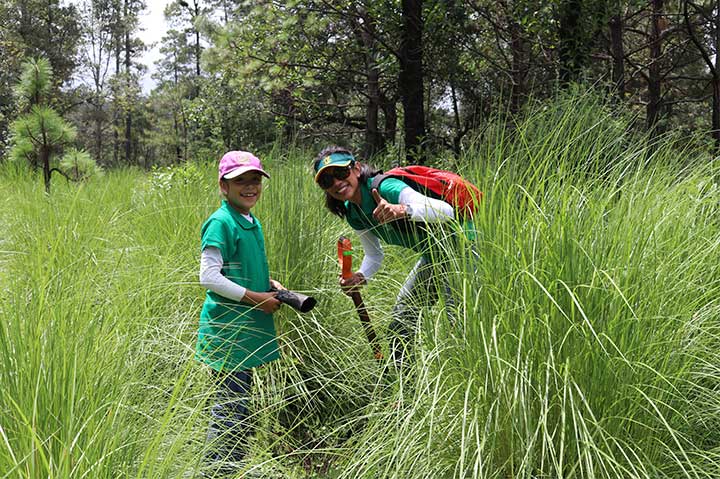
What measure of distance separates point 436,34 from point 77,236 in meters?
5.23

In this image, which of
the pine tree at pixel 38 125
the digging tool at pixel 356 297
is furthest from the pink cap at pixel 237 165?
the pine tree at pixel 38 125

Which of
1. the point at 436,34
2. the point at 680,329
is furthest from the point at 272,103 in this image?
the point at 680,329

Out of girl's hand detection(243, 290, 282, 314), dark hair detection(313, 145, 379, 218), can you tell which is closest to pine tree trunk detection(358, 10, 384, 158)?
dark hair detection(313, 145, 379, 218)

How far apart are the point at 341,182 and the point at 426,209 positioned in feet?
1.67

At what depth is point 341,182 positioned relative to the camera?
245 cm

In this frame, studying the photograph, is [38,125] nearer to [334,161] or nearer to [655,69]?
[334,161]

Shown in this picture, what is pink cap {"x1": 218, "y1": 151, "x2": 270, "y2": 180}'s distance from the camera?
2.25m

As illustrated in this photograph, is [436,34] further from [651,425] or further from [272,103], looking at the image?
[651,425]

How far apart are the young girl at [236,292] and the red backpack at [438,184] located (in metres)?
0.59

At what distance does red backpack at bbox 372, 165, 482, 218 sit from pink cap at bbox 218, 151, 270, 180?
538mm

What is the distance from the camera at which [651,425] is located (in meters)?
1.51

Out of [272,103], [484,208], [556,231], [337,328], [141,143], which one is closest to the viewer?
[556,231]

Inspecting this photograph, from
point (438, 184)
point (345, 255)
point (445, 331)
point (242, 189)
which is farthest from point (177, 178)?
point (445, 331)

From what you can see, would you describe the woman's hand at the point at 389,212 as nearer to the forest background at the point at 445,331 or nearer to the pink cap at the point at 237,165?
the forest background at the point at 445,331
